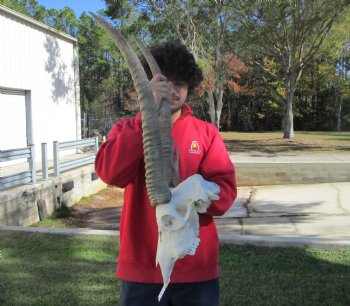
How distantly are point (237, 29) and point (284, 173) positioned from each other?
474 inches

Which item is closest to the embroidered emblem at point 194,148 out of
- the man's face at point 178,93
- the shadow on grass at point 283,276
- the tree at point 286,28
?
the man's face at point 178,93

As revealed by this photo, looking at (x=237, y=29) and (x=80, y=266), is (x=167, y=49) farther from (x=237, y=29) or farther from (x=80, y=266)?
(x=237, y=29)

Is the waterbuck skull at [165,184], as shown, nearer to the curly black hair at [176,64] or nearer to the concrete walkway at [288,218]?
the curly black hair at [176,64]

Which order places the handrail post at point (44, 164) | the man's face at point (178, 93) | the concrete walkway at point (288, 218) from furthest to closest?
1. the handrail post at point (44, 164)
2. the concrete walkway at point (288, 218)
3. the man's face at point (178, 93)

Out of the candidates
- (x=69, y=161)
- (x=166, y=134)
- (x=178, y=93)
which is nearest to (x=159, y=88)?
(x=166, y=134)

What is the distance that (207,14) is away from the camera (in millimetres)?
21203

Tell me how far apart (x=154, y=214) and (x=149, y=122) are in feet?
1.94

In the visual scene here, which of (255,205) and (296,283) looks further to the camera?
(255,205)

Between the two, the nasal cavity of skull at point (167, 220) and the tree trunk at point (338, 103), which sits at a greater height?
the tree trunk at point (338, 103)

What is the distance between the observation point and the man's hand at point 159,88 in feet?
5.86

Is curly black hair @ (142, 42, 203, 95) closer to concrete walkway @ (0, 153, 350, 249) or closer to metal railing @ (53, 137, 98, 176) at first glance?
concrete walkway @ (0, 153, 350, 249)

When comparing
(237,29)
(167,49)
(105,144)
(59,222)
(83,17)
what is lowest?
(59,222)

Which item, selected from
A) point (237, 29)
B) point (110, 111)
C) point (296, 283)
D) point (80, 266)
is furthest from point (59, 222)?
point (110, 111)

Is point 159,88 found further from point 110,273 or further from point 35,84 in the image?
point 35,84
